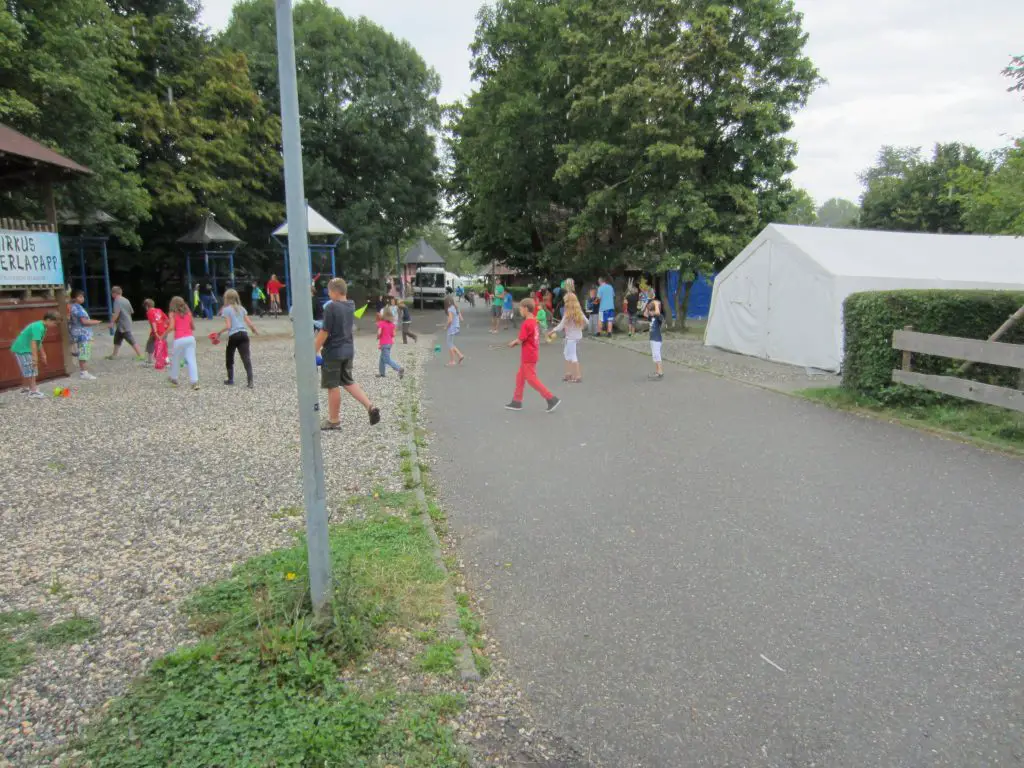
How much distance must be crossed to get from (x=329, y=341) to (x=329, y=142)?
3411 cm

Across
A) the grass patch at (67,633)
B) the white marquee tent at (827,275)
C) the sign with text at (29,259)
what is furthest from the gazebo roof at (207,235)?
the grass patch at (67,633)

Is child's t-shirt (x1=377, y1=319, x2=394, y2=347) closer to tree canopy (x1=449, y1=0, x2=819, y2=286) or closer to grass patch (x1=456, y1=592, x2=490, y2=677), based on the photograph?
grass patch (x1=456, y1=592, x2=490, y2=677)

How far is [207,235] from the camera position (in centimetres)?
2769

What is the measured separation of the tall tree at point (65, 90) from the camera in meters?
15.8

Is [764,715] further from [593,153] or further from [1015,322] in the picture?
[593,153]

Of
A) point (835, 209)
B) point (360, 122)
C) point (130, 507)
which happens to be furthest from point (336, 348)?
point (835, 209)

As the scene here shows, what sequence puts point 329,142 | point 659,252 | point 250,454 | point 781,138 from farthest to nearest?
point 329,142
point 659,252
point 781,138
point 250,454

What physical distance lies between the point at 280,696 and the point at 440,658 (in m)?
0.73

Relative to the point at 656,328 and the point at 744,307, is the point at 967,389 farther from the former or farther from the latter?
the point at 744,307

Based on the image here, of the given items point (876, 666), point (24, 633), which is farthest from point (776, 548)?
point (24, 633)

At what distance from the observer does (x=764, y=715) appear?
9.82 feet

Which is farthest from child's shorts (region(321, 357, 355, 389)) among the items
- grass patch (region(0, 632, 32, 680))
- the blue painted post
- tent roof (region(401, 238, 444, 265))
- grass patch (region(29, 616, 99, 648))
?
tent roof (region(401, 238, 444, 265))

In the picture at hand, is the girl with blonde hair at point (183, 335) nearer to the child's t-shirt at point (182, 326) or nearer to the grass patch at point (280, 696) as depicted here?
the child's t-shirt at point (182, 326)

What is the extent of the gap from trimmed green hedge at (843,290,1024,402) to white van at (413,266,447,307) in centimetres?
3584
